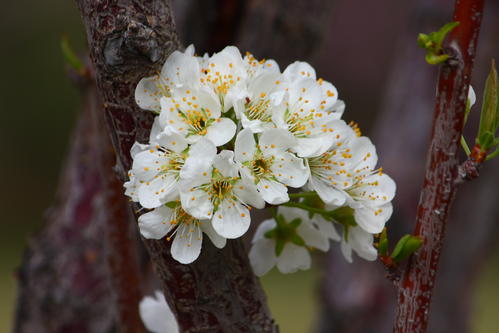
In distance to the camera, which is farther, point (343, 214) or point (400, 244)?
point (343, 214)

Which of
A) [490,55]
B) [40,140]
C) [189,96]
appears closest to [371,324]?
[490,55]

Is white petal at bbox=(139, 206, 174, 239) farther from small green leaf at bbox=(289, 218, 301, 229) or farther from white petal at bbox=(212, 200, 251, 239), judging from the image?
small green leaf at bbox=(289, 218, 301, 229)

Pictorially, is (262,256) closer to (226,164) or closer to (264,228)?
(264,228)

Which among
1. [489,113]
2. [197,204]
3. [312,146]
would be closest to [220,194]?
[197,204]

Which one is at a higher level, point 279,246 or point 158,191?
point 158,191

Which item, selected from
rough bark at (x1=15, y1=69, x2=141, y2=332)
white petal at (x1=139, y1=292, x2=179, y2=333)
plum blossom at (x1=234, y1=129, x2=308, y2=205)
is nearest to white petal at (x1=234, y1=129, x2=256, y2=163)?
plum blossom at (x1=234, y1=129, x2=308, y2=205)

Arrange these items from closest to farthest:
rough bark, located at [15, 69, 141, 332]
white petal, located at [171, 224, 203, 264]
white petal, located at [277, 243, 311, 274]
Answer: white petal, located at [171, 224, 203, 264]
white petal, located at [277, 243, 311, 274]
rough bark, located at [15, 69, 141, 332]

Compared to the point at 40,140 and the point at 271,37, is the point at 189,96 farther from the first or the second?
the point at 40,140
